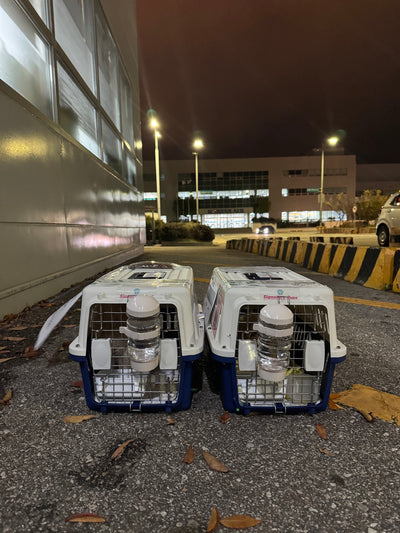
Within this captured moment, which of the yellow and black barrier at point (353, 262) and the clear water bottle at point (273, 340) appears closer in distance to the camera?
the clear water bottle at point (273, 340)

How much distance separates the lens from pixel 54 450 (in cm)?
182

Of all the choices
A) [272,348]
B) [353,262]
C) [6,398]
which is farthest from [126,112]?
[272,348]

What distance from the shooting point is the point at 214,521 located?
1.37 m

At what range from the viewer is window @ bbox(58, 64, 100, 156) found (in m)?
6.13

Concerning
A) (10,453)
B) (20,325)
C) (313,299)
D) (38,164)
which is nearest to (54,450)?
(10,453)

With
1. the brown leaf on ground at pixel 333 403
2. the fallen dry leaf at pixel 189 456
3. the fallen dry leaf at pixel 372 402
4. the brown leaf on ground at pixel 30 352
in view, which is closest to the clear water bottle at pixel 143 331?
the fallen dry leaf at pixel 189 456

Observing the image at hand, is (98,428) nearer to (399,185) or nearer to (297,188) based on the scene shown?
(297,188)

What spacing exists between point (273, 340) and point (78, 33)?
8.51 m

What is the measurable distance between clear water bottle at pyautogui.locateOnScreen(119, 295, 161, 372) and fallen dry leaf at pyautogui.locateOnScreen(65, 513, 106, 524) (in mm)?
682

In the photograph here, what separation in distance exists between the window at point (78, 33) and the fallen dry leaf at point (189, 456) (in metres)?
7.00

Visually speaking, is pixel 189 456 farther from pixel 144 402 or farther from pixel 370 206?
pixel 370 206

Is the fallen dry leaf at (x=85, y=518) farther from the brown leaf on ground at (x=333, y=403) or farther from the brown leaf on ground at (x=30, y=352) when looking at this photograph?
the brown leaf on ground at (x=30, y=352)

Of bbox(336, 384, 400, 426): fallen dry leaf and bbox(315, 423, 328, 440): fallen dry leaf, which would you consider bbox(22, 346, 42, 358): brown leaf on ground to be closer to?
bbox(315, 423, 328, 440): fallen dry leaf

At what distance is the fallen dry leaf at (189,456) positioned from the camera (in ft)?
5.68
